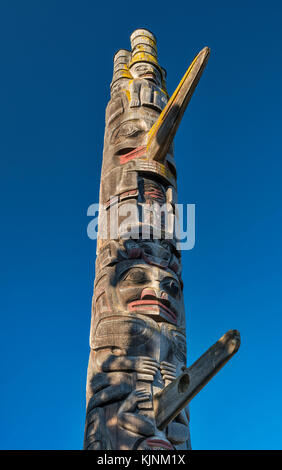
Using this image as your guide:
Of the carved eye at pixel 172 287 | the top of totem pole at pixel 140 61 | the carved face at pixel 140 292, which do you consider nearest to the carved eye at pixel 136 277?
the carved face at pixel 140 292

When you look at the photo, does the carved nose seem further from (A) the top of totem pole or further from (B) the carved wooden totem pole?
(A) the top of totem pole

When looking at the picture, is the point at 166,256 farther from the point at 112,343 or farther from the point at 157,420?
the point at 157,420

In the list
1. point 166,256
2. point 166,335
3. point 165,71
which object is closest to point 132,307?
point 166,335

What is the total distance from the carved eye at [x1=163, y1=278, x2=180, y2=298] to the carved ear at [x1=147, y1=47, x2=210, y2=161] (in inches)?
86.8

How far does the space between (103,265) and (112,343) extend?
1307 millimetres

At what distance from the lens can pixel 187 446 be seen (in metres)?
5.19

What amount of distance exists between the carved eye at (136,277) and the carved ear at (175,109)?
7.22 feet

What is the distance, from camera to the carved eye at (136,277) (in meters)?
5.98

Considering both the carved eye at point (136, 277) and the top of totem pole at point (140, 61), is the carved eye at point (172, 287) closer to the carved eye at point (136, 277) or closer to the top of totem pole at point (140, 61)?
the carved eye at point (136, 277)

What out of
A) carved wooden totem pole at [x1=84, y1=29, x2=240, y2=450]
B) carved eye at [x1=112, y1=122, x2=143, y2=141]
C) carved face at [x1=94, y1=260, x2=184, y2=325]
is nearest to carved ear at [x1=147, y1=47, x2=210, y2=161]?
carved wooden totem pole at [x1=84, y1=29, x2=240, y2=450]

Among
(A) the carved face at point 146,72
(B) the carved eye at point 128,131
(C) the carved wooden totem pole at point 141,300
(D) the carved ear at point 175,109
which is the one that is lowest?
(C) the carved wooden totem pole at point 141,300

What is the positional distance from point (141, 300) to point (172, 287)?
54cm

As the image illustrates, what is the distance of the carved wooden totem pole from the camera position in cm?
473

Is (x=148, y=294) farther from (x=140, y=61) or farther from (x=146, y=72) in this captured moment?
(x=140, y=61)
